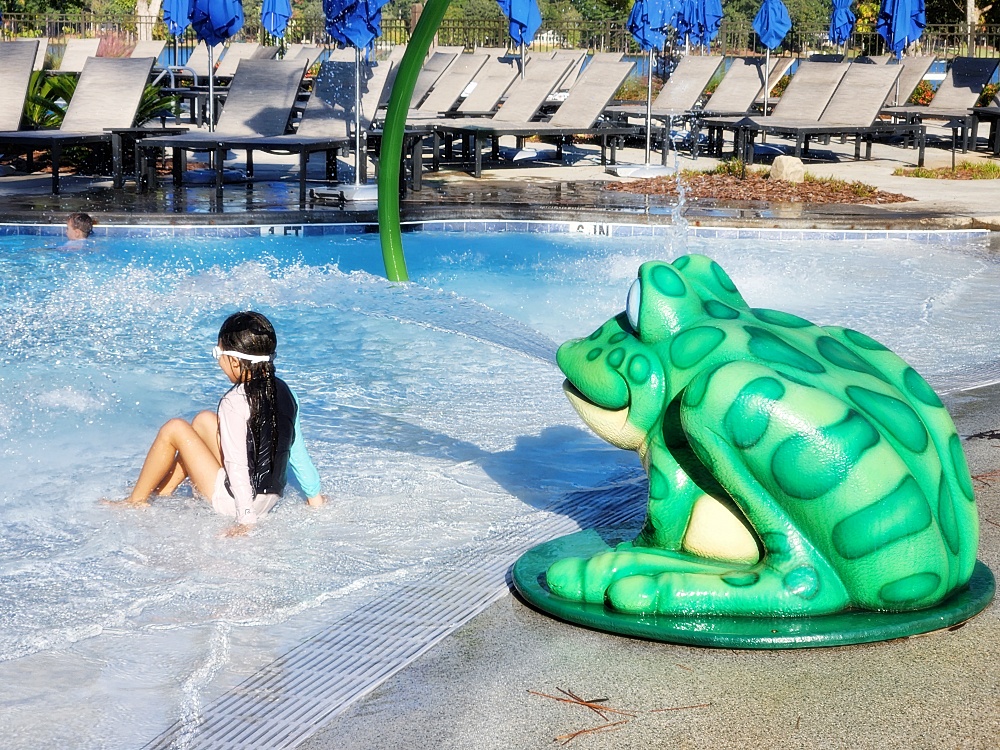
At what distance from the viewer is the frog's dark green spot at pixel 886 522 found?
3.08 m

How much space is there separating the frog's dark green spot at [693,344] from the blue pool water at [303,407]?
1.17 m

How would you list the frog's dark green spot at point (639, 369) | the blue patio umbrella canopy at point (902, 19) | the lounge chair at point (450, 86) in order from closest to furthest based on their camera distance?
the frog's dark green spot at point (639, 369), the lounge chair at point (450, 86), the blue patio umbrella canopy at point (902, 19)

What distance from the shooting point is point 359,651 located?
326cm

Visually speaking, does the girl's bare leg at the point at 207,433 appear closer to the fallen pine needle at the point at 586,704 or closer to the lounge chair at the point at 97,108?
the fallen pine needle at the point at 586,704

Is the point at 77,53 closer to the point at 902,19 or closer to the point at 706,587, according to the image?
the point at 902,19

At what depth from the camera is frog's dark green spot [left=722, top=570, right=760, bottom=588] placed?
3.22 meters

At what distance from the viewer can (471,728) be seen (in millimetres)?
2793

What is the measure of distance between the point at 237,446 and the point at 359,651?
1.16 m

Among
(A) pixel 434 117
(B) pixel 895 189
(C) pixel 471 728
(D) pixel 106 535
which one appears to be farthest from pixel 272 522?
(A) pixel 434 117

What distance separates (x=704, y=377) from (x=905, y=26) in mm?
18289

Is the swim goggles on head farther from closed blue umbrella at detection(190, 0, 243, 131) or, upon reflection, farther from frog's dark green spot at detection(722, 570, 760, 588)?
closed blue umbrella at detection(190, 0, 243, 131)

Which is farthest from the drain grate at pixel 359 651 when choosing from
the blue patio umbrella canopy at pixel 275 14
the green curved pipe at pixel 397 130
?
the blue patio umbrella canopy at pixel 275 14

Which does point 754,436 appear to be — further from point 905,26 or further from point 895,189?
point 905,26

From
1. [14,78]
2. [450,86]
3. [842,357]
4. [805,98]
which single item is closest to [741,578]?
[842,357]
